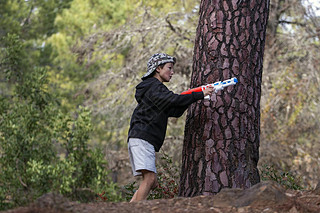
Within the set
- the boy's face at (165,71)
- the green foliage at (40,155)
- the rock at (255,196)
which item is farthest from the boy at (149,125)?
the green foliage at (40,155)

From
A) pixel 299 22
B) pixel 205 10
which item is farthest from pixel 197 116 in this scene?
pixel 299 22

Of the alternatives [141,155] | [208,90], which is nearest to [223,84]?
[208,90]

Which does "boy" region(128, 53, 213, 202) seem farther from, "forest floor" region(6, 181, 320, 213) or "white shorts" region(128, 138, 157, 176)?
"forest floor" region(6, 181, 320, 213)

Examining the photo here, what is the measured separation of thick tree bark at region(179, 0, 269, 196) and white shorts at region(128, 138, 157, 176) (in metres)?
0.35

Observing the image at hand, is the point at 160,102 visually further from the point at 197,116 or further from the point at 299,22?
the point at 299,22

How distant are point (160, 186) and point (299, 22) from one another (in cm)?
869

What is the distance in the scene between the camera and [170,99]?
170 inches

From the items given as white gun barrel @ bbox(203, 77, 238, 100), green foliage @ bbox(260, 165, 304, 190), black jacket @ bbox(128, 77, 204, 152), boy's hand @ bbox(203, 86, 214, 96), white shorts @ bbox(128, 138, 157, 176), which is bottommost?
green foliage @ bbox(260, 165, 304, 190)

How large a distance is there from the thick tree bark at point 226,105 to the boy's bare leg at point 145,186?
304mm

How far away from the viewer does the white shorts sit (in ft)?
14.2

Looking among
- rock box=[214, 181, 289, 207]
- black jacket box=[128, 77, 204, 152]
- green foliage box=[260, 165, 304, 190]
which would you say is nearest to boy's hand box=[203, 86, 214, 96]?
black jacket box=[128, 77, 204, 152]

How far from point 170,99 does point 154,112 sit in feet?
0.72

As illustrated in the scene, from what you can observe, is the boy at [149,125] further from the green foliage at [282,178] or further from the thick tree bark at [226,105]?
the green foliage at [282,178]

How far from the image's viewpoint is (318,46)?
11.2m
